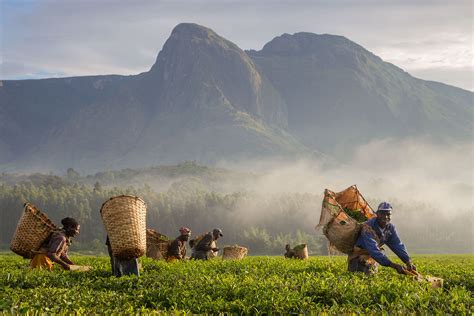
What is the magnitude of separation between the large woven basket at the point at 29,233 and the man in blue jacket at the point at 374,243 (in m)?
8.69

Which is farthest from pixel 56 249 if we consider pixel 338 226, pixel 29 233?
pixel 338 226

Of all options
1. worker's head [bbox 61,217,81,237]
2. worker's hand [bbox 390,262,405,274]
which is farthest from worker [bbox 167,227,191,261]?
worker's hand [bbox 390,262,405,274]

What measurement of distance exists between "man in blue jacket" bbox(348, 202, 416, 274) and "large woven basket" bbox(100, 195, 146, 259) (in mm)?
5660

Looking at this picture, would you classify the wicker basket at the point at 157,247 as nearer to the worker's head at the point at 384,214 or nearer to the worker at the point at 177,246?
the worker at the point at 177,246

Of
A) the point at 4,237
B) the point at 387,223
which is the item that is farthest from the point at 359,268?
the point at 4,237

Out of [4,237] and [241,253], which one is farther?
[4,237]

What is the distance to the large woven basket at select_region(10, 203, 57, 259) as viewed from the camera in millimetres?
18422

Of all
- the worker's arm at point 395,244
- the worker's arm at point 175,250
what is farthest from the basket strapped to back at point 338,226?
the worker's arm at point 175,250

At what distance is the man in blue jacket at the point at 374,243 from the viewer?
16.4 m

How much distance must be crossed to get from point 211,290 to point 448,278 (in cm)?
749

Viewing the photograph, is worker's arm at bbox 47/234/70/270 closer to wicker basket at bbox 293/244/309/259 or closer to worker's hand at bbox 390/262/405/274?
worker's hand at bbox 390/262/405/274

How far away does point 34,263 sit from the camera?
18.5m

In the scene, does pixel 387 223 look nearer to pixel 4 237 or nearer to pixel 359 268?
pixel 359 268

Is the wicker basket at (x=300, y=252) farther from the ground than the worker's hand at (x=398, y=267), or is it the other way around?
the worker's hand at (x=398, y=267)
